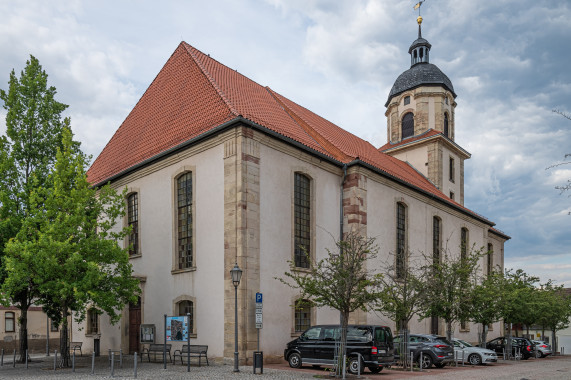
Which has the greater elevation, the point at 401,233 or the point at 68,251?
the point at 401,233

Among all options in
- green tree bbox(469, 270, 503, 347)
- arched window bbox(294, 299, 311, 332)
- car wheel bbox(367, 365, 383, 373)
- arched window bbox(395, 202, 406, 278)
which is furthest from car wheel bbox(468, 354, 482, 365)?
car wheel bbox(367, 365, 383, 373)

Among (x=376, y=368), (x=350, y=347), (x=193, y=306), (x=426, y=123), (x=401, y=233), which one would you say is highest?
(x=426, y=123)

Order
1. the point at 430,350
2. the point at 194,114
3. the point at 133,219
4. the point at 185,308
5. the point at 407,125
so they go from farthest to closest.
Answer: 1. the point at 407,125
2. the point at 133,219
3. the point at 194,114
4. the point at 185,308
5. the point at 430,350

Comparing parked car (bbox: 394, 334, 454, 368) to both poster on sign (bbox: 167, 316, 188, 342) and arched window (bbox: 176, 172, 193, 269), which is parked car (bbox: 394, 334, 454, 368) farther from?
arched window (bbox: 176, 172, 193, 269)

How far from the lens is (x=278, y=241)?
66.7ft

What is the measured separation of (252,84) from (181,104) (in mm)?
5021

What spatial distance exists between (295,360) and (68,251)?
8702mm

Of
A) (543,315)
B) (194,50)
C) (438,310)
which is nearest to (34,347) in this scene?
(194,50)

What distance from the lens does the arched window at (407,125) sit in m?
40.7

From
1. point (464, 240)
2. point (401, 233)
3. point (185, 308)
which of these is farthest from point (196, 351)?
point (464, 240)

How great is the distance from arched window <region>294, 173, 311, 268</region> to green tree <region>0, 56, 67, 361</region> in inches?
424

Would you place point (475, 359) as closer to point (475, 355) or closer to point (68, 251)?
point (475, 355)

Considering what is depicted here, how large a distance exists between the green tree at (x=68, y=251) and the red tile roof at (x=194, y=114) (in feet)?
12.9

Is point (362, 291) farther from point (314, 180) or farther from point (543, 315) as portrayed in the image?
point (543, 315)
